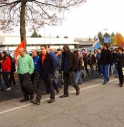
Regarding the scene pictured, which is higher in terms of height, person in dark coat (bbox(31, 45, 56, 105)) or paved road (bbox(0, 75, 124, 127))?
person in dark coat (bbox(31, 45, 56, 105))

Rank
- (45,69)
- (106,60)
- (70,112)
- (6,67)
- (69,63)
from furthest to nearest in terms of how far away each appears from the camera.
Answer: (106,60) < (6,67) < (69,63) < (45,69) < (70,112)

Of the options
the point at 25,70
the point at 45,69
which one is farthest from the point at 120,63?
the point at 25,70

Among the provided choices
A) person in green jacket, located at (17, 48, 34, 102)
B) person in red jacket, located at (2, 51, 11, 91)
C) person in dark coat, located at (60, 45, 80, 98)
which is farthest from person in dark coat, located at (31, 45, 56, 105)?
person in red jacket, located at (2, 51, 11, 91)

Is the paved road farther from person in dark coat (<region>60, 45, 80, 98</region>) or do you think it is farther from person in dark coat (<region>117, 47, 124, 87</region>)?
person in dark coat (<region>117, 47, 124, 87</region>)

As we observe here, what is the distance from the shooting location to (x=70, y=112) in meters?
6.30

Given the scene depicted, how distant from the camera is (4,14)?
47.6ft

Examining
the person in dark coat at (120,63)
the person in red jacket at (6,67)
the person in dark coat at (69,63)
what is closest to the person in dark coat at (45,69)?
the person in dark coat at (69,63)

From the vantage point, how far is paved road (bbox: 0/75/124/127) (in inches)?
215

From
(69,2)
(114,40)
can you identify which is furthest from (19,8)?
(114,40)

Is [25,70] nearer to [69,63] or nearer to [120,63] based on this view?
[69,63]

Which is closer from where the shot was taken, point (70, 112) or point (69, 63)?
point (70, 112)

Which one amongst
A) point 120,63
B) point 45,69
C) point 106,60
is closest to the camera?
point 45,69

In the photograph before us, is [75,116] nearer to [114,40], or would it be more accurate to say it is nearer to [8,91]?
[8,91]

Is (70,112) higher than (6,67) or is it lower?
lower
